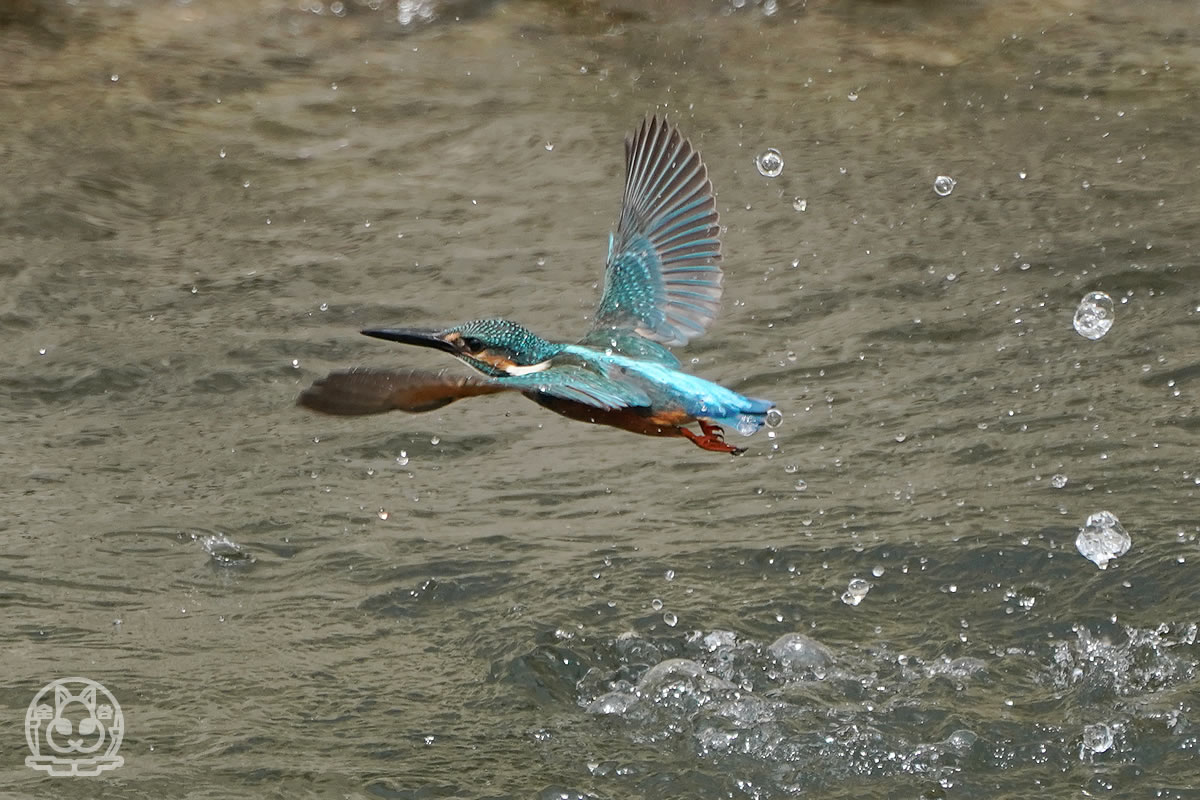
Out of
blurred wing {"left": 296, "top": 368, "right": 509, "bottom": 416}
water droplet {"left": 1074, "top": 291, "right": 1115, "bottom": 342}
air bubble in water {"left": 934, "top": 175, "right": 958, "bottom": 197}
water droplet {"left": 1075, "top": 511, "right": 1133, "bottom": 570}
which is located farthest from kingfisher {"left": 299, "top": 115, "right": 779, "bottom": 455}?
air bubble in water {"left": 934, "top": 175, "right": 958, "bottom": 197}

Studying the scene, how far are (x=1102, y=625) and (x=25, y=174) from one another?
462cm

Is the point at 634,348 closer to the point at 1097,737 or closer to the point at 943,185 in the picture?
the point at 1097,737

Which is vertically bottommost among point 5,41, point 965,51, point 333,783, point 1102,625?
point 333,783

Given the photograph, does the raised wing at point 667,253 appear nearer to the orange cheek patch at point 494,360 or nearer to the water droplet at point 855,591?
the orange cheek patch at point 494,360

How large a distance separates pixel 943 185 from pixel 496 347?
129 inches

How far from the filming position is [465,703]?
337 centimetres

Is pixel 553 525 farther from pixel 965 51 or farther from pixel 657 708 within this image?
pixel 965 51

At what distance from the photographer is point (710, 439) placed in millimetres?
3230

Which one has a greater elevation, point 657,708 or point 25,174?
point 25,174

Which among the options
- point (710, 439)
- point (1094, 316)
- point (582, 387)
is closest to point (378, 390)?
point (582, 387)

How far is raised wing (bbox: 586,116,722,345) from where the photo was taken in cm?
354

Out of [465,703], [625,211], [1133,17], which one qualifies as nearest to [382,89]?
[1133,17]

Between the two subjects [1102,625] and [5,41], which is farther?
[5,41]

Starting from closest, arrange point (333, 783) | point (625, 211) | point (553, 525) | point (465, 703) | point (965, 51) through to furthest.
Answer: point (333, 783), point (465, 703), point (625, 211), point (553, 525), point (965, 51)
